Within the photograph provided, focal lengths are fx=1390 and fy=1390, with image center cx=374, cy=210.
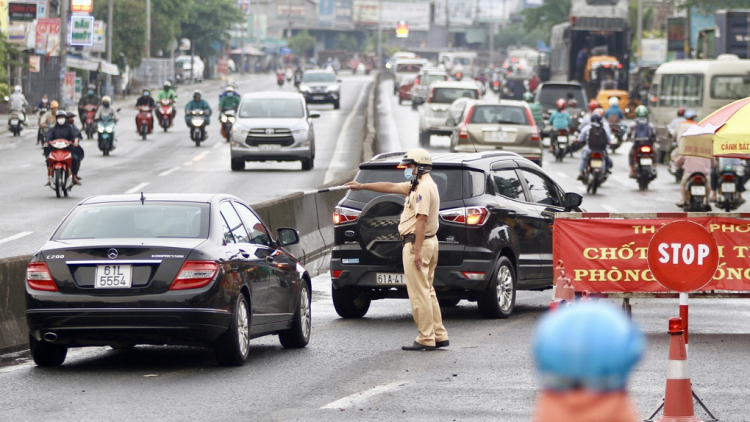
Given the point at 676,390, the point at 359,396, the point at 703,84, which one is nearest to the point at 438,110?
the point at 703,84

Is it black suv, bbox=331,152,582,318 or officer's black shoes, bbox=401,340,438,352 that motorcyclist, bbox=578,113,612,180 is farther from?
officer's black shoes, bbox=401,340,438,352

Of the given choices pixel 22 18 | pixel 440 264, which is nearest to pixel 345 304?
pixel 440 264

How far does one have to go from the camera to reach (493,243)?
12820 mm

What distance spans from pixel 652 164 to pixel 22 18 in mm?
34356

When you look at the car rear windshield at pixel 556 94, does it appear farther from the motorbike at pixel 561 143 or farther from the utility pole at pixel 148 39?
the utility pole at pixel 148 39

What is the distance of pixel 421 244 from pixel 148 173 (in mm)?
22409

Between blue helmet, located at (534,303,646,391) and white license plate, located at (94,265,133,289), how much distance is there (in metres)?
6.98

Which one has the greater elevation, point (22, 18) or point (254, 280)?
point (22, 18)

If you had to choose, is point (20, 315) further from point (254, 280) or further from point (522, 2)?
point (522, 2)

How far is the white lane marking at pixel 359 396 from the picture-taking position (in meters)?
8.34

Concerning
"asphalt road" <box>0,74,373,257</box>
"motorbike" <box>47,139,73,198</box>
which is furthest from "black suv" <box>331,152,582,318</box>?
"motorbike" <box>47,139,73,198</box>

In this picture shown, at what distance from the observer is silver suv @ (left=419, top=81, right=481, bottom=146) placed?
139 ft

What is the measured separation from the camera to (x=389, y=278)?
12.8 meters

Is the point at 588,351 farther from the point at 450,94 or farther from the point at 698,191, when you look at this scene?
the point at 450,94
